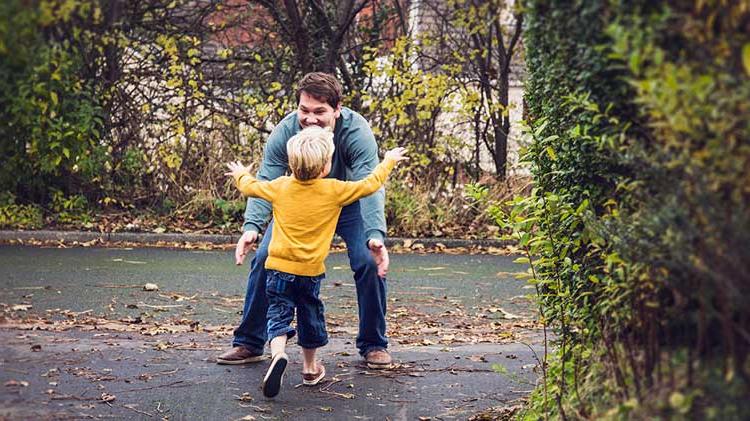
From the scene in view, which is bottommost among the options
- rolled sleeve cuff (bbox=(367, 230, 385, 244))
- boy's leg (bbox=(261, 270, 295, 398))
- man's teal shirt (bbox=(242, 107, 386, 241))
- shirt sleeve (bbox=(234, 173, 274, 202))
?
boy's leg (bbox=(261, 270, 295, 398))

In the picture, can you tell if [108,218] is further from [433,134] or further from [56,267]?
[433,134]

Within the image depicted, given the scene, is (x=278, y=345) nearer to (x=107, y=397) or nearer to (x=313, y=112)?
(x=107, y=397)

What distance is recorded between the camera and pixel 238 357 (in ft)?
20.9

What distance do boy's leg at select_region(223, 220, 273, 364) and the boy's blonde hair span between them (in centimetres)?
70

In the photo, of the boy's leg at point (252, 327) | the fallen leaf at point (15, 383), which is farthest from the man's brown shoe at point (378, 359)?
the fallen leaf at point (15, 383)

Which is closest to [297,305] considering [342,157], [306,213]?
[306,213]

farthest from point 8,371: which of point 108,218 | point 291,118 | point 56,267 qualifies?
point 108,218

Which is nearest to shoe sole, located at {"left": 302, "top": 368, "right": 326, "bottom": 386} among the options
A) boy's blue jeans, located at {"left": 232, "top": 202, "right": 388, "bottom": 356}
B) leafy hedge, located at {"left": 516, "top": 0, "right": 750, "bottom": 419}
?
boy's blue jeans, located at {"left": 232, "top": 202, "right": 388, "bottom": 356}

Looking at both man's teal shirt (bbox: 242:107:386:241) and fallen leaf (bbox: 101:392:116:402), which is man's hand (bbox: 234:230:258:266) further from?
fallen leaf (bbox: 101:392:116:402)

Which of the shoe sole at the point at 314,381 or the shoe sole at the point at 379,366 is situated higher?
the shoe sole at the point at 314,381

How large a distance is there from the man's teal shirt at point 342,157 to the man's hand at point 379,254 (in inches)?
5.1

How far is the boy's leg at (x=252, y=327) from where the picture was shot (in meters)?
6.34

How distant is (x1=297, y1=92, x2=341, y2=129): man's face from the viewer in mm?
6230

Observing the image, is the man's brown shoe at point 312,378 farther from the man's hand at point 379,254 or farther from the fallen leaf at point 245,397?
the man's hand at point 379,254
